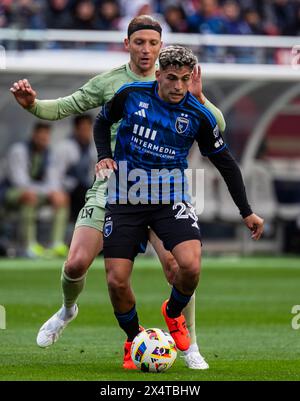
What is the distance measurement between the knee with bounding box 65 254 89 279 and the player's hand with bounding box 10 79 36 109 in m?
1.27

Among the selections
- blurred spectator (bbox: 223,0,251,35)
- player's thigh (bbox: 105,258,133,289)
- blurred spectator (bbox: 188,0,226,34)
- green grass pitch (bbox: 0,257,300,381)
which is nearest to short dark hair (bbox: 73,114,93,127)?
green grass pitch (bbox: 0,257,300,381)

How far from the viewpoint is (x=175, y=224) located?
910 centimetres

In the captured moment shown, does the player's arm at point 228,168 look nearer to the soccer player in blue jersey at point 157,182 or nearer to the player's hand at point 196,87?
the soccer player in blue jersey at point 157,182

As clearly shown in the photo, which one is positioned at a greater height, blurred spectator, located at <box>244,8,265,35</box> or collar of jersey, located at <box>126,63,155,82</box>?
blurred spectator, located at <box>244,8,265,35</box>

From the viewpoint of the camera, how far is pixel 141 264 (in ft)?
68.9

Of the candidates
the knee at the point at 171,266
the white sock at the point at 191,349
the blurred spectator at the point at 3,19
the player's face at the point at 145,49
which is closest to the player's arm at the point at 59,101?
the player's face at the point at 145,49

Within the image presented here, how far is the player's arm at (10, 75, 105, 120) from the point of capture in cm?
956

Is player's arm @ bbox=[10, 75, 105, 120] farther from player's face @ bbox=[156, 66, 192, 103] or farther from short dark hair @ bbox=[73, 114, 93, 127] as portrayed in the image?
short dark hair @ bbox=[73, 114, 93, 127]

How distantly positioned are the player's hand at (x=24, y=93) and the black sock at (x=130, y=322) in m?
1.81

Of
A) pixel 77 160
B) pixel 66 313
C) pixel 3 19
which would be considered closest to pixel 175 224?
pixel 66 313

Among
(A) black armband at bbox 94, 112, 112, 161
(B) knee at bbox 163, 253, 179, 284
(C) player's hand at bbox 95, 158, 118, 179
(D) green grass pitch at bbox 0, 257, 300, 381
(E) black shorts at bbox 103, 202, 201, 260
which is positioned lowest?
(D) green grass pitch at bbox 0, 257, 300, 381

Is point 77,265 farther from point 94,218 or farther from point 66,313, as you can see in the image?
point 66,313

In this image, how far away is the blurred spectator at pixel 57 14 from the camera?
23.1m
